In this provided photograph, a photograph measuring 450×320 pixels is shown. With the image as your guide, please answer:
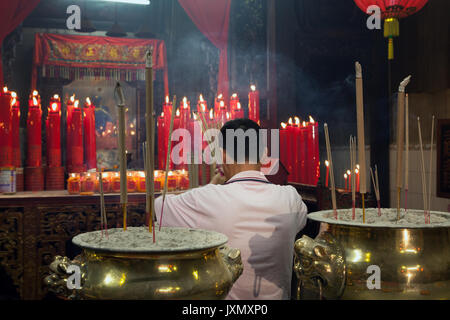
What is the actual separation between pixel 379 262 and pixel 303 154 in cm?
197

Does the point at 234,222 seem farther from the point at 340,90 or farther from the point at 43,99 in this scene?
the point at 43,99

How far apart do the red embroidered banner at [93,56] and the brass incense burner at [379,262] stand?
18.9 ft

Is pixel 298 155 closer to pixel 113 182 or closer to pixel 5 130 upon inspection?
pixel 113 182

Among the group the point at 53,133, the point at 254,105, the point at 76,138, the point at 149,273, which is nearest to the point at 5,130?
the point at 53,133

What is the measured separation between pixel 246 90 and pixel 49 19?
3.56 meters

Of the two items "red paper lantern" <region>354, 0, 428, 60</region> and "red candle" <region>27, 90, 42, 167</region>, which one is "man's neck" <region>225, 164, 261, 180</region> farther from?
"red paper lantern" <region>354, 0, 428, 60</region>

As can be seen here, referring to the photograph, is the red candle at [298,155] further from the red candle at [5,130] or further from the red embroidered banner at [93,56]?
the red embroidered banner at [93,56]

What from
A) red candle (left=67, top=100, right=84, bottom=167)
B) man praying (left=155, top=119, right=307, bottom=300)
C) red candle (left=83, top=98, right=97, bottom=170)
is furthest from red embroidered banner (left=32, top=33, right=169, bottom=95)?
man praying (left=155, top=119, right=307, bottom=300)

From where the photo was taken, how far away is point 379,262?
0.73 m

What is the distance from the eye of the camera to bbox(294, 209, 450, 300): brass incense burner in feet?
2.35

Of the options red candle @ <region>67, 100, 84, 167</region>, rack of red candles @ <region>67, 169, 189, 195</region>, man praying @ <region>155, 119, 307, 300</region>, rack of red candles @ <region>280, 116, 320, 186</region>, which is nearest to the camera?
man praying @ <region>155, 119, 307, 300</region>

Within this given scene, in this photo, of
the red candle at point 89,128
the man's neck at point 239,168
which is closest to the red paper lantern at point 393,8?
the red candle at point 89,128

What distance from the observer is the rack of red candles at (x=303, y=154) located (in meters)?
2.64

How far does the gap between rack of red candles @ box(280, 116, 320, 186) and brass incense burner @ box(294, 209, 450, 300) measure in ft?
6.03
